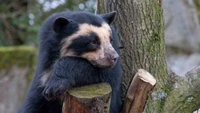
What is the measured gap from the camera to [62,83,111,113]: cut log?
9.30 feet

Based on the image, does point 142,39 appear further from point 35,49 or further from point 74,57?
point 35,49

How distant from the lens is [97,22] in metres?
3.28

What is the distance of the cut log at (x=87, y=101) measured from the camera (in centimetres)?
283

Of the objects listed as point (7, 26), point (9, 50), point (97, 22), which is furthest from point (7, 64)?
point (97, 22)

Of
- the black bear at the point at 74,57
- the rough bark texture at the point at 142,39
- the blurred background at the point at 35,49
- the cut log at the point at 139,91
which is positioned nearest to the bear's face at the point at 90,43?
the black bear at the point at 74,57

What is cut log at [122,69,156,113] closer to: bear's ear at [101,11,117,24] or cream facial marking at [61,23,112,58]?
cream facial marking at [61,23,112,58]

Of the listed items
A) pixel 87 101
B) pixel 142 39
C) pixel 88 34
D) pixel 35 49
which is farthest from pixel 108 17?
pixel 35 49

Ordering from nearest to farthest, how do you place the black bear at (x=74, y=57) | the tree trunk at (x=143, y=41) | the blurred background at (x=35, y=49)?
the black bear at (x=74, y=57) → the tree trunk at (x=143, y=41) → the blurred background at (x=35, y=49)

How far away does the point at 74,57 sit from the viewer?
3.21 meters

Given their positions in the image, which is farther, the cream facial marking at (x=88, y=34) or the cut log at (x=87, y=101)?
the cream facial marking at (x=88, y=34)

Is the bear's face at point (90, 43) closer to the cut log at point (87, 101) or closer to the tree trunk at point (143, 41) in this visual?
the cut log at point (87, 101)

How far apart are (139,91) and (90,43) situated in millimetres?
481

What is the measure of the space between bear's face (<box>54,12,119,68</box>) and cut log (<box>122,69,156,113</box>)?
235 millimetres

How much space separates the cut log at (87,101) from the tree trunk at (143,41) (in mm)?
779
